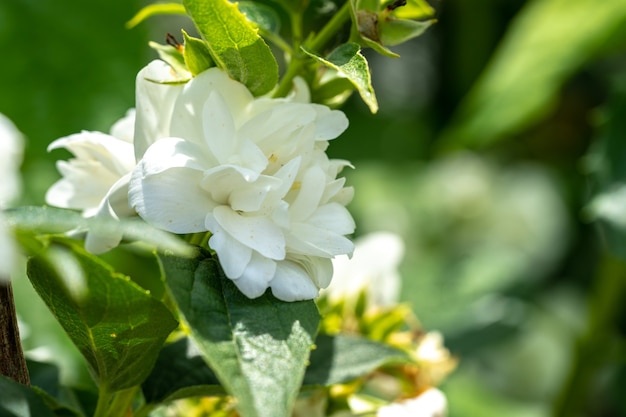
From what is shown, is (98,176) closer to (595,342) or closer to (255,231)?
(255,231)

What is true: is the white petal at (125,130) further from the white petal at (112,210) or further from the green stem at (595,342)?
the green stem at (595,342)

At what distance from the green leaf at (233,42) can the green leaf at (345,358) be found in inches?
7.1

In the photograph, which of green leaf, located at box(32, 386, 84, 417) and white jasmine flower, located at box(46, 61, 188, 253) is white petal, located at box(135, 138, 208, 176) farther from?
green leaf, located at box(32, 386, 84, 417)

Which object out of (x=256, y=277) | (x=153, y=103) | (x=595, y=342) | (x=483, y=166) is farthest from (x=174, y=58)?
(x=483, y=166)

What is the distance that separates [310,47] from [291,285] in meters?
0.14

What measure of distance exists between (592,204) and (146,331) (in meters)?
0.63

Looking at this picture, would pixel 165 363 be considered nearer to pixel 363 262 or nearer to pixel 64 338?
pixel 363 262

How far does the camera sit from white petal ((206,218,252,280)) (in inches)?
16.1

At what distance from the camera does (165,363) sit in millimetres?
503

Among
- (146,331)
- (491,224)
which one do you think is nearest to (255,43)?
(146,331)

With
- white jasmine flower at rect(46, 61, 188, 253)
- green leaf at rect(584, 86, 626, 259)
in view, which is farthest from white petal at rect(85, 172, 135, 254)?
green leaf at rect(584, 86, 626, 259)

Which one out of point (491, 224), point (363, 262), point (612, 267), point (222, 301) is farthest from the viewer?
point (491, 224)

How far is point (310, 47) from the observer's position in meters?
0.48

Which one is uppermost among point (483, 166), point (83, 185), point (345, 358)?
point (83, 185)
